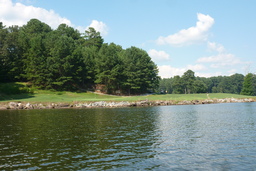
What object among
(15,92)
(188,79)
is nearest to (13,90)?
(15,92)

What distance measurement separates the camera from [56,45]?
278 feet

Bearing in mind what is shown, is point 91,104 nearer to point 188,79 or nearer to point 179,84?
point 179,84

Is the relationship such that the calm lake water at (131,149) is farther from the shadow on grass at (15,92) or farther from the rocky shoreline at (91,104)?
the shadow on grass at (15,92)

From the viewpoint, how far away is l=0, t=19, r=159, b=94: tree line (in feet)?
271

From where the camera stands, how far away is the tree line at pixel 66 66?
8250 centimetres

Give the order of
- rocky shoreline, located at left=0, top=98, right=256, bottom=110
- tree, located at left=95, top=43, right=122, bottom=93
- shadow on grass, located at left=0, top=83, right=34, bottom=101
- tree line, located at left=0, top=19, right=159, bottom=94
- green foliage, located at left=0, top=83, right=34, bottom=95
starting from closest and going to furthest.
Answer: rocky shoreline, located at left=0, top=98, right=256, bottom=110, shadow on grass, located at left=0, top=83, right=34, bottom=101, green foliage, located at left=0, top=83, right=34, bottom=95, tree line, located at left=0, top=19, right=159, bottom=94, tree, located at left=95, top=43, right=122, bottom=93

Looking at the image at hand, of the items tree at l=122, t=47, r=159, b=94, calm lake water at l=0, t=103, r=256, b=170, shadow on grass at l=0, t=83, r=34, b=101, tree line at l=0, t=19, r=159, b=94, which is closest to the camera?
calm lake water at l=0, t=103, r=256, b=170

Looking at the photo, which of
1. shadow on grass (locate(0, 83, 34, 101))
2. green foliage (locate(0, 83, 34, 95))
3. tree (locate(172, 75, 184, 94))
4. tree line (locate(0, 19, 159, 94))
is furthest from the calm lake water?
tree (locate(172, 75, 184, 94))

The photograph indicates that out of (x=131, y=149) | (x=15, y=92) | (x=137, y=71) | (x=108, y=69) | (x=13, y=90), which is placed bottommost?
(x=131, y=149)

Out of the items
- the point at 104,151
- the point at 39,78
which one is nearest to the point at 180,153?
the point at 104,151

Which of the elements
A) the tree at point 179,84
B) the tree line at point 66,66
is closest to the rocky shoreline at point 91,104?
the tree line at point 66,66

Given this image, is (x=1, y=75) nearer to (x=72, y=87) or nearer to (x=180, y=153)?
(x=72, y=87)

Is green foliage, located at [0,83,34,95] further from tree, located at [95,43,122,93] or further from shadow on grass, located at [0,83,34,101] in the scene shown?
tree, located at [95,43,122,93]

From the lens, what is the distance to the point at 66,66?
81375mm
